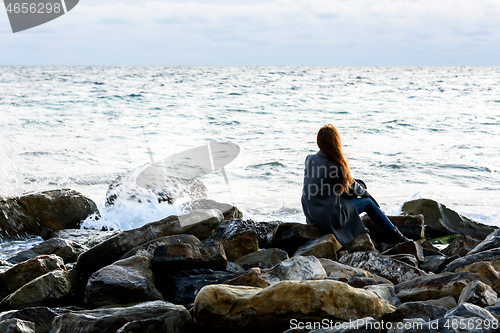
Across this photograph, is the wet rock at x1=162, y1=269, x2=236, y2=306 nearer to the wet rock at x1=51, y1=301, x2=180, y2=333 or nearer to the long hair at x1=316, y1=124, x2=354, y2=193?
the wet rock at x1=51, y1=301, x2=180, y2=333

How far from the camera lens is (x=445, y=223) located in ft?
19.4

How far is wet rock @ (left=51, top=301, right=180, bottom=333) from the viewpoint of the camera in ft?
7.98

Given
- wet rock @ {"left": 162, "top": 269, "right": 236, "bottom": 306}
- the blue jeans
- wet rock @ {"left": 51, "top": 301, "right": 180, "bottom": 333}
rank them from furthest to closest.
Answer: the blue jeans < wet rock @ {"left": 162, "top": 269, "right": 236, "bottom": 306} < wet rock @ {"left": 51, "top": 301, "right": 180, "bottom": 333}

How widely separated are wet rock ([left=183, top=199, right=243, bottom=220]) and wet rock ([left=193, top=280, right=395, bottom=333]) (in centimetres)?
317

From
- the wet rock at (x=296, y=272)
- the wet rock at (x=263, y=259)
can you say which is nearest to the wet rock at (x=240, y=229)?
the wet rock at (x=263, y=259)

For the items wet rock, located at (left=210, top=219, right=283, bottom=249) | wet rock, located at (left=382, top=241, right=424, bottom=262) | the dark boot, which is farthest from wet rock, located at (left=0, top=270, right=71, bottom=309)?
the dark boot

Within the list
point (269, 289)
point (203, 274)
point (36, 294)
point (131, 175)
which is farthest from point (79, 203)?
point (269, 289)

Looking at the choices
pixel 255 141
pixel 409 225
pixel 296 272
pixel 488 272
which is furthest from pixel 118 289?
pixel 255 141

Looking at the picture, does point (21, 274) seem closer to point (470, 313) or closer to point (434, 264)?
point (470, 313)

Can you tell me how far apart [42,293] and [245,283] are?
1520mm

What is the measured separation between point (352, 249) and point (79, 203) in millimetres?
4034

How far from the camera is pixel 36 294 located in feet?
10.6

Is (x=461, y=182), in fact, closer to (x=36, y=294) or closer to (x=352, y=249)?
(x=352, y=249)

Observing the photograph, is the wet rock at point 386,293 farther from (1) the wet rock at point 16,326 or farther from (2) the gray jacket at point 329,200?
(1) the wet rock at point 16,326
